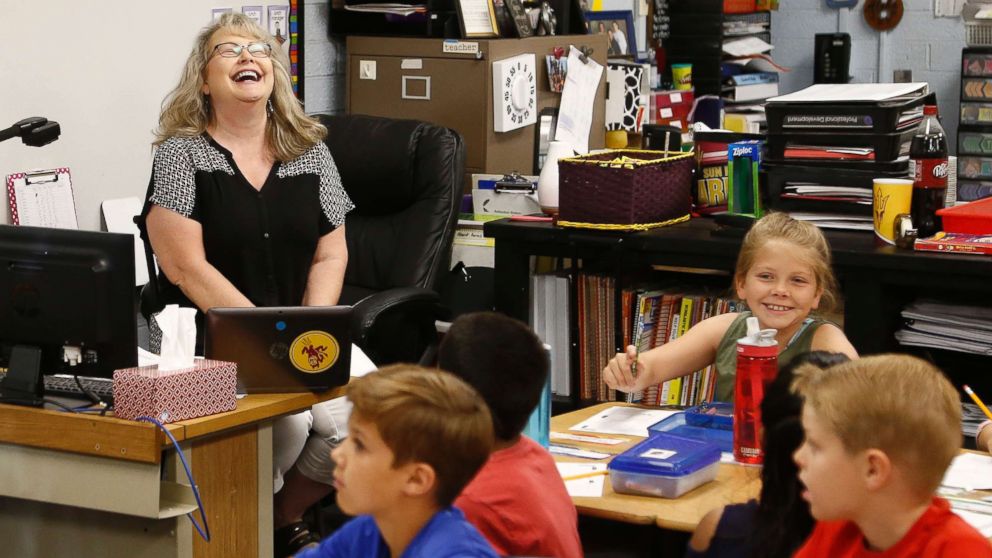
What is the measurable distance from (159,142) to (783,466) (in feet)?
6.37

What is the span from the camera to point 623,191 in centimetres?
338

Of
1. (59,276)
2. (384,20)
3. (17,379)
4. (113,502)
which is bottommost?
(113,502)

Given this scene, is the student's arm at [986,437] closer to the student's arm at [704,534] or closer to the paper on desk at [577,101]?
the student's arm at [704,534]

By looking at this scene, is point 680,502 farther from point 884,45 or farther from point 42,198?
point 884,45

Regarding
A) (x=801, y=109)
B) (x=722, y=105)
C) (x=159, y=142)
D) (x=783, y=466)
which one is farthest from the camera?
(x=722, y=105)

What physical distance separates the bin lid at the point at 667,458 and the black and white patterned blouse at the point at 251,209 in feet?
4.58

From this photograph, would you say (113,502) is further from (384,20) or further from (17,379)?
(384,20)

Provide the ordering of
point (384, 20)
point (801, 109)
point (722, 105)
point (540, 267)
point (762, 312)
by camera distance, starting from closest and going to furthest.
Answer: point (762, 312)
point (801, 109)
point (540, 267)
point (384, 20)
point (722, 105)

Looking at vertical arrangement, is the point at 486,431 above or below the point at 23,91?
below

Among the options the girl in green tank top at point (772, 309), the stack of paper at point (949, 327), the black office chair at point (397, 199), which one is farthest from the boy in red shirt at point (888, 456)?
the black office chair at point (397, 199)

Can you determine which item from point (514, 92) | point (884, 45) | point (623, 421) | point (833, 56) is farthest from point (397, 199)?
point (884, 45)

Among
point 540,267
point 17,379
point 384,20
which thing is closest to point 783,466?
point 17,379

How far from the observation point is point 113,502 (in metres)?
2.39

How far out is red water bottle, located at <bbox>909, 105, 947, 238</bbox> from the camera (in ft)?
10.5
